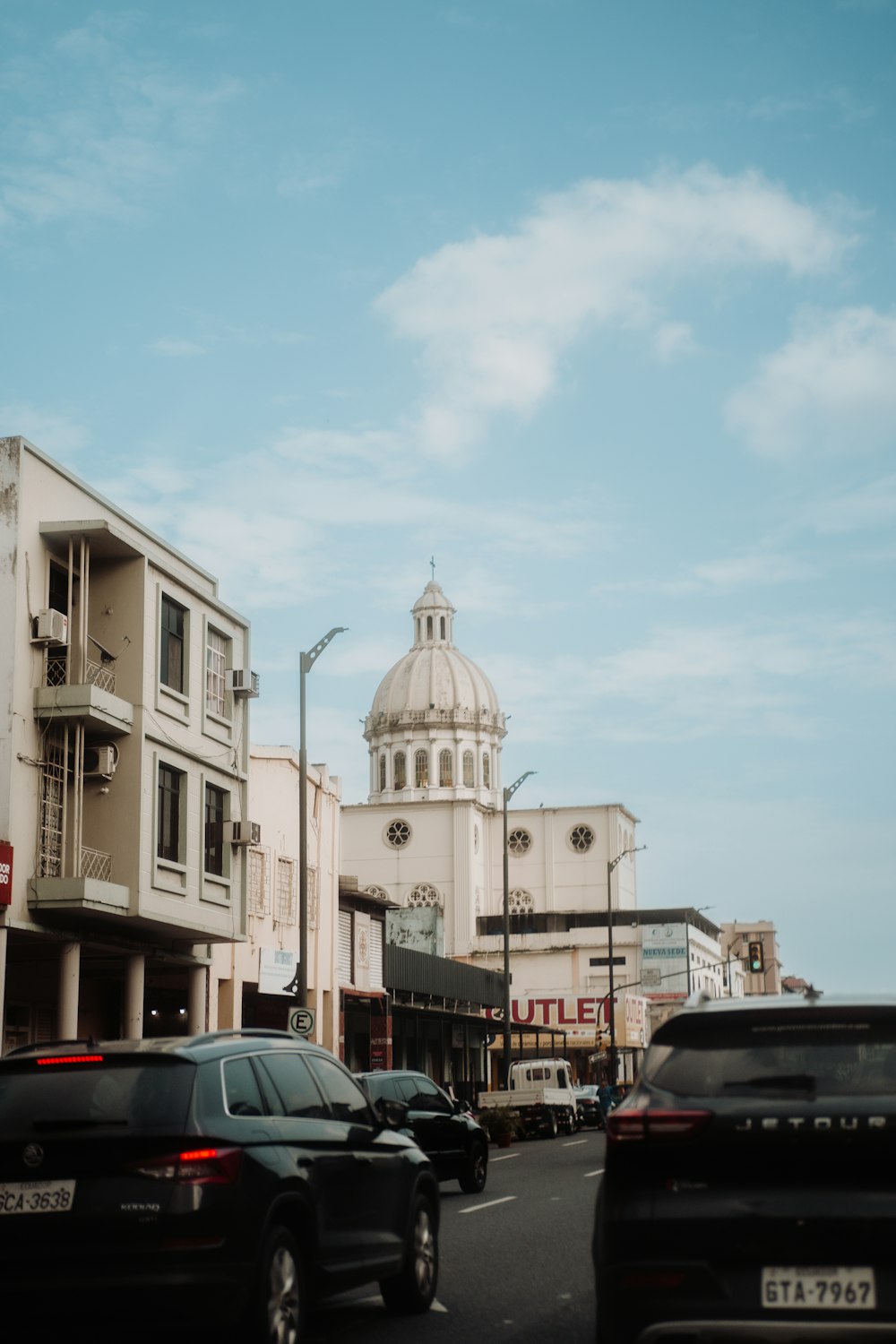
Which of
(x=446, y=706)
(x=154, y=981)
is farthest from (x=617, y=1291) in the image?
(x=446, y=706)

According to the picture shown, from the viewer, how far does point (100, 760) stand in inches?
1099

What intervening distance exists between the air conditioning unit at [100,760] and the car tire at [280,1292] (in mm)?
19965

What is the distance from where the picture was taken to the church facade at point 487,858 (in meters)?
102

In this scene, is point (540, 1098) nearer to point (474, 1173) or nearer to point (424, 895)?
point (474, 1173)

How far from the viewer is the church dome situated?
116875 millimetres

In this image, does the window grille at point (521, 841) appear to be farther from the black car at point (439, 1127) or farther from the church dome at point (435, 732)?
the black car at point (439, 1127)

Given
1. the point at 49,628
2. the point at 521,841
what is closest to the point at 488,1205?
the point at 49,628

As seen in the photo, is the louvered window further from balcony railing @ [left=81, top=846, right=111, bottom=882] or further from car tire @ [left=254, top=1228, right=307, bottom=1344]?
car tire @ [left=254, top=1228, right=307, bottom=1344]

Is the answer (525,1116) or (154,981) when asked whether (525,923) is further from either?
(154,981)

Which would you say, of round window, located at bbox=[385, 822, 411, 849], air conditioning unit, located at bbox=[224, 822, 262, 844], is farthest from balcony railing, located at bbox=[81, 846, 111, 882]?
round window, located at bbox=[385, 822, 411, 849]

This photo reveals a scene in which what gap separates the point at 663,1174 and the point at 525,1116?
3775cm

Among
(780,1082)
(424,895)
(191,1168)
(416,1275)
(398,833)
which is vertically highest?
(398,833)

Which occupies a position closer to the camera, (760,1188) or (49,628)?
(760,1188)

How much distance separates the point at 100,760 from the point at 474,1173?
10174mm
